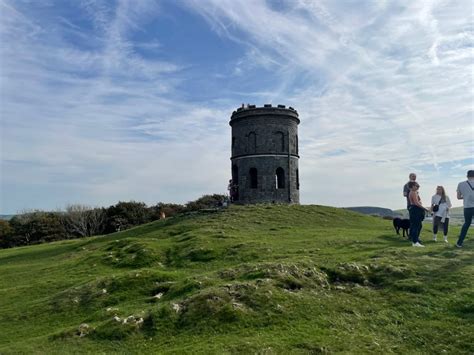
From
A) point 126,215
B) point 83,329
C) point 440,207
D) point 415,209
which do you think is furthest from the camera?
point 126,215

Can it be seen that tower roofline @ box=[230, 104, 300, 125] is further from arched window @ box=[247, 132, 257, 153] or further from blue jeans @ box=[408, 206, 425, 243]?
blue jeans @ box=[408, 206, 425, 243]

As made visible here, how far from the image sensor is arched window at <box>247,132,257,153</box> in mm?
41781

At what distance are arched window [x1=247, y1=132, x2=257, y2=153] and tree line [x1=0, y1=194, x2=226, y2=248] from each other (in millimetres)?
21525

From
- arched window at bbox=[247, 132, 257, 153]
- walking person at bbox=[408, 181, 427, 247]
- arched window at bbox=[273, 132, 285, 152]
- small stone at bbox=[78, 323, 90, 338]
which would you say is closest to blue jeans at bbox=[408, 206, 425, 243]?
walking person at bbox=[408, 181, 427, 247]

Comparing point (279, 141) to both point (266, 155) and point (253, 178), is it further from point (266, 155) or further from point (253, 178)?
point (253, 178)

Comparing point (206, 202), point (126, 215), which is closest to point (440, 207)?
point (126, 215)

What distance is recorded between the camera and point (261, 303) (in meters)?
11.7

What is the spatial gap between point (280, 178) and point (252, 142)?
173 inches

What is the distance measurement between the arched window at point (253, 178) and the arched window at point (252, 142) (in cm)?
192

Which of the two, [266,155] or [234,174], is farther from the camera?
[234,174]

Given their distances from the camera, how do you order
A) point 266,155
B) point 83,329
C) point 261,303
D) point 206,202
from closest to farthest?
point 261,303 → point 83,329 → point 266,155 → point 206,202

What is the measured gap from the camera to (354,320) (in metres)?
10.6

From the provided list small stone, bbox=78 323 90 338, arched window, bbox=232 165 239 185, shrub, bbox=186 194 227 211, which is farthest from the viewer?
shrub, bbox=186 194 227 211

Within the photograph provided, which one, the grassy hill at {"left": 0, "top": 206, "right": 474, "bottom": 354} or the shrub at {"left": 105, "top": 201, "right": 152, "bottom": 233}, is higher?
the shrub at {"left": 105, "top": 201, "right": 152, "bottom": 233}
